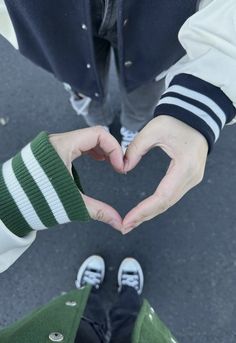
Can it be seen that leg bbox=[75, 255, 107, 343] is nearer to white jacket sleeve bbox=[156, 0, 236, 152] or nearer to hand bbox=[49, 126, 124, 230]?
hand bbox=[49, 126, 124, 230]

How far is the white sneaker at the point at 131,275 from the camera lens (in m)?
1.41

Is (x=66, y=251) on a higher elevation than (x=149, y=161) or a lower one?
lower

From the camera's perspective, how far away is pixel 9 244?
2.56ft

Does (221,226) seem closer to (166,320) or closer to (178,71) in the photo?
(166,320)

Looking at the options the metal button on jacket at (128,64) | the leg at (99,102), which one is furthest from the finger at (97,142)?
the leg at (99,102)

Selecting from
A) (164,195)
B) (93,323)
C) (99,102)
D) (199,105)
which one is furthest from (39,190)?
(93,323)

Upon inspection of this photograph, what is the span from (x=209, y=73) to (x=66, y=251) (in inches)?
38.3

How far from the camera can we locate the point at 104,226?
4.94ft

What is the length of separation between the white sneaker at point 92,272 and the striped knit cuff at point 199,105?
82cm

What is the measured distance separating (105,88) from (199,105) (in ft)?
2.26

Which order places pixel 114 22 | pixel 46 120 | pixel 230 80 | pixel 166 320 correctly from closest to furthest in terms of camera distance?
1. pixel 230 80
2. pixel 114 22
3. pixel 166 320
4. pixel 46 120

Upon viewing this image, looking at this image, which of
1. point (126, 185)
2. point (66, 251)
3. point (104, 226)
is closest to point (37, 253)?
point (66, 251)

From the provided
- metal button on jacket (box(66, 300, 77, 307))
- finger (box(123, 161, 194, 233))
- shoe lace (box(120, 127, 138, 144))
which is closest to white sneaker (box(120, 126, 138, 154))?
shoe lace (box(120, 127, 138, 144))

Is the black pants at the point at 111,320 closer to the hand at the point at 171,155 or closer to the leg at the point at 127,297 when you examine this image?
the leg at the point at 127,297
